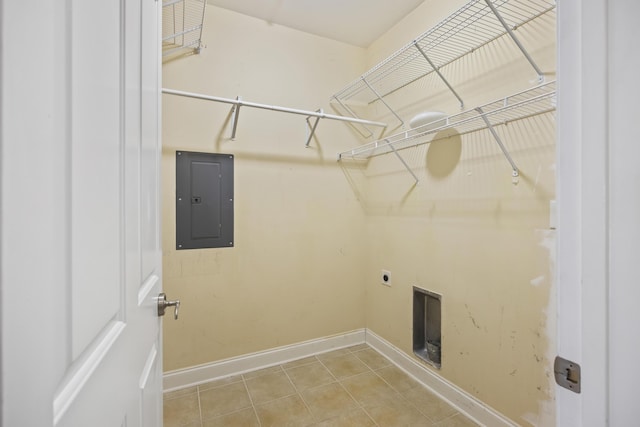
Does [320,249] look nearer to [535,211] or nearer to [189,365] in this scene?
[189,365]

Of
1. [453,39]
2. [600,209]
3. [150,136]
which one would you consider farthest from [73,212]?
[453,39]

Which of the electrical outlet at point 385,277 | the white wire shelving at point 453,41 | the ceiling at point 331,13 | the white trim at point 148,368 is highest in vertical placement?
the ceiling at point 331,13

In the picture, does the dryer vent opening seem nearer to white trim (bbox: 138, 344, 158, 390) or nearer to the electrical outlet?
the electrical outlet

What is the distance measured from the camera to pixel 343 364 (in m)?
2.03

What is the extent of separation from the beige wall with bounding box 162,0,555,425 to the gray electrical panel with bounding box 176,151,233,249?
0.06 m

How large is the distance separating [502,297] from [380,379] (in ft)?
3.18

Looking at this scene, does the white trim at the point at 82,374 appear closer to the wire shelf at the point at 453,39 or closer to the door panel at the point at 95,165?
the door panel at the point at 95,165

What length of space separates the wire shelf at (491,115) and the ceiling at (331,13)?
2.90ft

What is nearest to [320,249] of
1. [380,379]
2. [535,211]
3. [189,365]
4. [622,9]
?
[380,379]

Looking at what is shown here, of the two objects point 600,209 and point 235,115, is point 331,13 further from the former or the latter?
point 600,209

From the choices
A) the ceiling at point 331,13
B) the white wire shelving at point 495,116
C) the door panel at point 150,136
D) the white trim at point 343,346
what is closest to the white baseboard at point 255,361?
the white trim at point 343,346

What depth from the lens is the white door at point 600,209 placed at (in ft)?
1.41

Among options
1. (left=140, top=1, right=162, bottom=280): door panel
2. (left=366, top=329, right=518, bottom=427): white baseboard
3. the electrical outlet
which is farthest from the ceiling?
(left=366, top=329, right=518, bottom=427): white baseboard

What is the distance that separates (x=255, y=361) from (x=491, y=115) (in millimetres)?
2104
